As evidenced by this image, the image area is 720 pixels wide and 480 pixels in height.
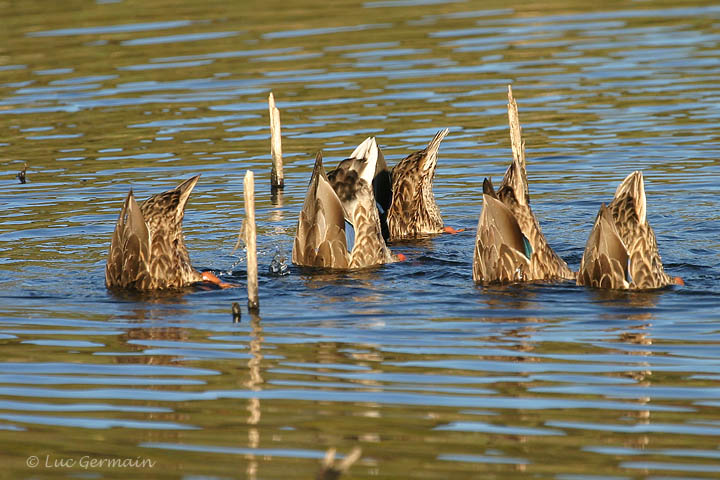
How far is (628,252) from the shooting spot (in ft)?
28.6

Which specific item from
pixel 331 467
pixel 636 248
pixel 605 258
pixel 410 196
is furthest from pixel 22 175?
pixel 331 467

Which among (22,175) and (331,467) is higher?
(22,175)

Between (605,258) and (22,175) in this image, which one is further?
(22,175)

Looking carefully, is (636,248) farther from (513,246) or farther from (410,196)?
(410,196)

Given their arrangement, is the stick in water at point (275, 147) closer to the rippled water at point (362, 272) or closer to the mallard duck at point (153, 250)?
the rippled water at point (362, 272)

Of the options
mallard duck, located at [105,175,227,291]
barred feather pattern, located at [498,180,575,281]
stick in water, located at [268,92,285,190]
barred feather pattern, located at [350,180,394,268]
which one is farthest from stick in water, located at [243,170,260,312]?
stick in water, located at [268,92,285,190]

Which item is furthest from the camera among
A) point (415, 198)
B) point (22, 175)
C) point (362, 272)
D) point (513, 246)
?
point (22, 175)

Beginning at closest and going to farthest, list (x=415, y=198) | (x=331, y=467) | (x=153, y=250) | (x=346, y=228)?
(x=331, y=467) → (x=153, y=250) → (x=346, y=228) → (x=415, y=198)

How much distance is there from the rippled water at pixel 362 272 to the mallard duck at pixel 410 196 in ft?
1.15

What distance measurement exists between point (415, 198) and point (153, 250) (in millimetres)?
3013

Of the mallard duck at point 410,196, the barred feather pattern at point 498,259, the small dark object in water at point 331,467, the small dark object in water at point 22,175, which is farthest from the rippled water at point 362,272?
the small dark object in water at point 331,467

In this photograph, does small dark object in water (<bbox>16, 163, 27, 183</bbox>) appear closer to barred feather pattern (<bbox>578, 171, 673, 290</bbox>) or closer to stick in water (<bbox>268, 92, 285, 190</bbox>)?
stick in water (<bbox>268, 92, 285, 190</bbox>)

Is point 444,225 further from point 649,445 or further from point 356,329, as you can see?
point 649,445

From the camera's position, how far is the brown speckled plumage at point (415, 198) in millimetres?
11422
